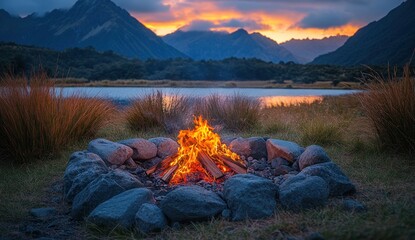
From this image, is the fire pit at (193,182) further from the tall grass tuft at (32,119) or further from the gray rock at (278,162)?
the tall grass tuft at (32,119)

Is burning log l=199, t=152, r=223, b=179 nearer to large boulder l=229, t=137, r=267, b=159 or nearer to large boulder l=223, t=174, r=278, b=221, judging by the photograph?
large boulder l=223, t=174, r=278, b=221

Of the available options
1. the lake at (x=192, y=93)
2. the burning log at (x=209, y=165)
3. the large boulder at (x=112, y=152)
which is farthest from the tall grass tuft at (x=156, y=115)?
the burning log at (x=209, y=165)

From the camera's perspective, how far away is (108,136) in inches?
353

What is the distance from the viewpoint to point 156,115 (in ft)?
31.6

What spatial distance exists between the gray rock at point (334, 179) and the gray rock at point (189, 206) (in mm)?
1305

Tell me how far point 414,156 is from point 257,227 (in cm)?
367

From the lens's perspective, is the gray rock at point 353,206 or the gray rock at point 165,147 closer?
the gray rock at point 353,206

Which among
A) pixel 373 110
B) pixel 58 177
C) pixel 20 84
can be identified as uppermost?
pixel 20 84

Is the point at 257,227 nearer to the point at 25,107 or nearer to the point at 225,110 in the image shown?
the point at 25,107

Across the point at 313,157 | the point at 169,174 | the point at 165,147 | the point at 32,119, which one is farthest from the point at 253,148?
the point at 32,119

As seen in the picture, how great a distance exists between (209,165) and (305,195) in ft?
5.12

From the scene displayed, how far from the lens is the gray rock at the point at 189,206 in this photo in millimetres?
4176

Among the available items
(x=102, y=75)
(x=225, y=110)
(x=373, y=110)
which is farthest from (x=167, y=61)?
(x=373, y=110)

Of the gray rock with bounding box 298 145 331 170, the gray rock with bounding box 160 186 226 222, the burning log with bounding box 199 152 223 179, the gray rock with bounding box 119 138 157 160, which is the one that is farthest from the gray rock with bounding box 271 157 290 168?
the gray rock with bounding box 160 186 226 222
